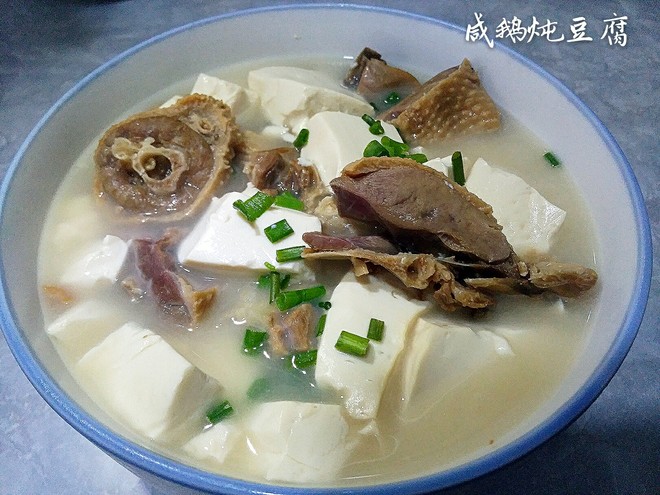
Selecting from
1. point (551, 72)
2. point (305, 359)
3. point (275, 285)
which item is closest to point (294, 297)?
point (275, 285)

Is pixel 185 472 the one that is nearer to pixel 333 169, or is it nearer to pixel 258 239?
pixel 258 239

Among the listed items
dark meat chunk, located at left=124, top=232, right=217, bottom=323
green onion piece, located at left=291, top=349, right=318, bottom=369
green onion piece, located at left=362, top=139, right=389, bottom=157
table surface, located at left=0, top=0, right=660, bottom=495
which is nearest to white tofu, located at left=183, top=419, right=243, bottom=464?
green onion piece, located at left=291, top=349, right=318, bottom=369

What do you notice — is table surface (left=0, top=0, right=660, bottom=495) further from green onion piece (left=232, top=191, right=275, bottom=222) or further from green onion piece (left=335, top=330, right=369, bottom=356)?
green onion piece (left=232, top=191, right=275, bottom=222)

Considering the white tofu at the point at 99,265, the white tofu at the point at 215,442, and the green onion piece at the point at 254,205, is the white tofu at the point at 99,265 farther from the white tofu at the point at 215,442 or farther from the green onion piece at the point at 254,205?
the white tofu at the point at 215,442

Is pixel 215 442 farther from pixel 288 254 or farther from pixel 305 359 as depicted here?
pixel 288 254

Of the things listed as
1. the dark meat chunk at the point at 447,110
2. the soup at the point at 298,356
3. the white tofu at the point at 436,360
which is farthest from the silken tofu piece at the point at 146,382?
the dark meat chunk at the point at 447,110
